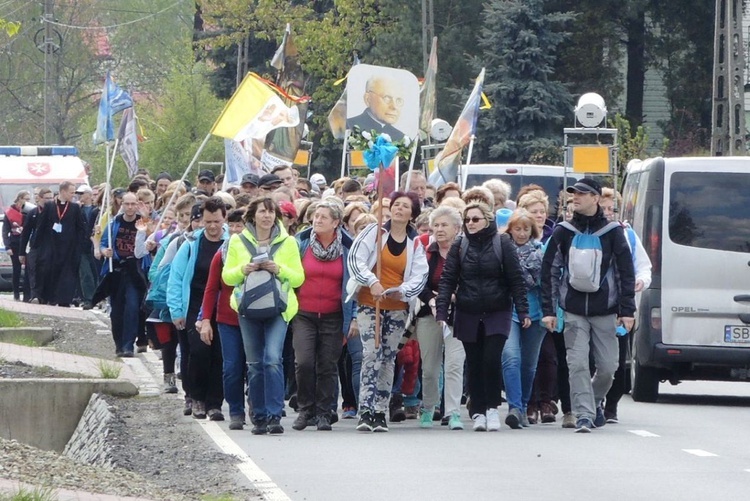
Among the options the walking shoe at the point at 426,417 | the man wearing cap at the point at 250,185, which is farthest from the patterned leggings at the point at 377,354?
the man wearing cap at the point at 250,185

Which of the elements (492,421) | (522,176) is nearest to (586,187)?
(492,421)

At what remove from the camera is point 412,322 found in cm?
1284

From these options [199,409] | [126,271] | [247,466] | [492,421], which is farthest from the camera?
[126,271]

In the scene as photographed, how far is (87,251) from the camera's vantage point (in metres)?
26.1

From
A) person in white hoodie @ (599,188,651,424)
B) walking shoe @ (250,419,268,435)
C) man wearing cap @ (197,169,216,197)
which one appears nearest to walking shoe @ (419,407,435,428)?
walking shoe @ (250,419,268,435)

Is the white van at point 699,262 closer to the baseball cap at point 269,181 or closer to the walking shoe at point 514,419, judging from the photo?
the walking shoe at point 514,419

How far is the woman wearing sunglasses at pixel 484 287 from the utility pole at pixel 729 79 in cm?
1801

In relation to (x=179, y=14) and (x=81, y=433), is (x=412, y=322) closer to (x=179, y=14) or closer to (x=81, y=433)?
(x=81, y=433)

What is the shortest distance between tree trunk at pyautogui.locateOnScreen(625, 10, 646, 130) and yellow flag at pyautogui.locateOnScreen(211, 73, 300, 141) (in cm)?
3317

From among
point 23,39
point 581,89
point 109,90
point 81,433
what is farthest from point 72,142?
point 81,433

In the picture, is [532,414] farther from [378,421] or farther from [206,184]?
[206,184]

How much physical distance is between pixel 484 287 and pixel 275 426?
5.74ft

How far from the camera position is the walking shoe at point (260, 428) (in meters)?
12.3

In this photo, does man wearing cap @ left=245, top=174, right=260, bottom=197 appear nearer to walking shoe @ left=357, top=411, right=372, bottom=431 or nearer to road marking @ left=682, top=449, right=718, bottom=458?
walking shoe @ left=357, top=411, right=372, bottom=431
